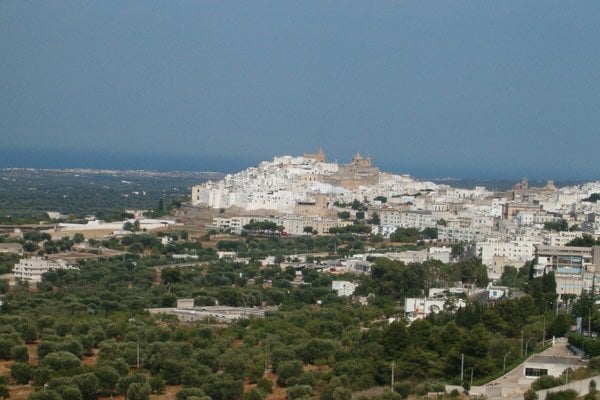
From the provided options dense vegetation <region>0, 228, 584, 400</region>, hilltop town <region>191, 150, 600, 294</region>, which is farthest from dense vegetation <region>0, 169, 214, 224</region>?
dense vegetation <region>0, 228, 584, 400</region>

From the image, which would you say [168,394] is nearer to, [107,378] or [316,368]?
[107,378]

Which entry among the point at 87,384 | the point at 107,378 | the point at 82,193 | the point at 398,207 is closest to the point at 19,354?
the point at 107,378

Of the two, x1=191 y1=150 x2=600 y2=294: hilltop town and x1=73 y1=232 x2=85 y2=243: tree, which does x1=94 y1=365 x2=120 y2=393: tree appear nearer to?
x1=191 y1=150 x2=600 y2=294: hilltop town

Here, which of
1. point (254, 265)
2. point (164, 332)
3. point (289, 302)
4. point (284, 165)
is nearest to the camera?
point (164, 332)

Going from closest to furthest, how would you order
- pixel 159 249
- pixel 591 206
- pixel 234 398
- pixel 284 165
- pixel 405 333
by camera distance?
Result: 1. pixel 234 398
2. pixel 405 333
3. pixel 159 249
4. pixel 591 206
5. pixel 284 165

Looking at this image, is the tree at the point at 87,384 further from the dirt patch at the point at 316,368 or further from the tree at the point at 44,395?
the dirt patch at the point at 316,368

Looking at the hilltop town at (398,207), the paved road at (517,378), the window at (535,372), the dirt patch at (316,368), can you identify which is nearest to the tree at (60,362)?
the dirt patch at (316,368)

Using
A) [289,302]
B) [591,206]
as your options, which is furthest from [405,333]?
[591,206]

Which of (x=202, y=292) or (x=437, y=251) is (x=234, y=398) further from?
(x=437, y=251)
